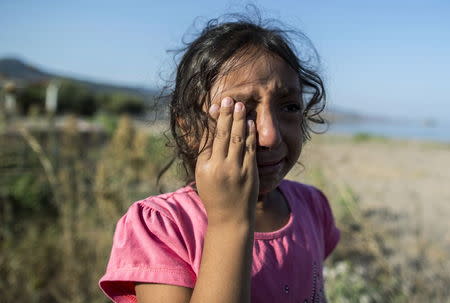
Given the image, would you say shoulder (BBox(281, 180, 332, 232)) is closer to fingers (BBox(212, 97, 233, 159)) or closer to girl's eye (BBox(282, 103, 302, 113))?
girl's eye (BBox(282, 103, 302, 113))

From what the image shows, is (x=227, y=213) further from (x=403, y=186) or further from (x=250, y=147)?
(x=403, y=186)

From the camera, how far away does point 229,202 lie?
Answer: 909 millimetres

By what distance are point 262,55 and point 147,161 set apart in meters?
2.90

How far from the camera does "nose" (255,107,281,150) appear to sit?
3.26ft

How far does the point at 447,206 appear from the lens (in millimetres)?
6066

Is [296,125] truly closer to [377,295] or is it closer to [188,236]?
[188,236]

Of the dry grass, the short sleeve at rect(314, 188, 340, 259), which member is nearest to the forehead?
the short sleeve at rect(314, 188, 340, 259)

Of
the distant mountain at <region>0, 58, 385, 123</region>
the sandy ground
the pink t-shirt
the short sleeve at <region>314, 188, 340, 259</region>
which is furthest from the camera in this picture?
the sandy ground

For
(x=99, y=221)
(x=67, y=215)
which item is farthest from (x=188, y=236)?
(x=99, y=221)

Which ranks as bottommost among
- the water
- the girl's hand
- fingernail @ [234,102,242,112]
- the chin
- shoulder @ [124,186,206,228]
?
the water

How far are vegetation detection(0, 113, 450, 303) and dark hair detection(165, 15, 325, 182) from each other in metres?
0.87

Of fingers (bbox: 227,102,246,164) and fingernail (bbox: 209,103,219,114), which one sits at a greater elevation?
fingernail (bbox: 209,103,219,114)

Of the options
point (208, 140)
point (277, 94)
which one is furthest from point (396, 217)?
point (208, 140)

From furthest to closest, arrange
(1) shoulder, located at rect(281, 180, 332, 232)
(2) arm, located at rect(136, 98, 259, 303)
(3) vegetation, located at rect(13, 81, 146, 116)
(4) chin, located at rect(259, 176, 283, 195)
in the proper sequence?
1. (3) vegetation, located at rect(13, 81, 146, 116)
2. (1) shoulder, located at rect(281, 180, 332, 232)
3. (4) chin, located at rect(259, 176, 283, 195)
4. (2) arm, located at rect(136, 98, 259, 303)
